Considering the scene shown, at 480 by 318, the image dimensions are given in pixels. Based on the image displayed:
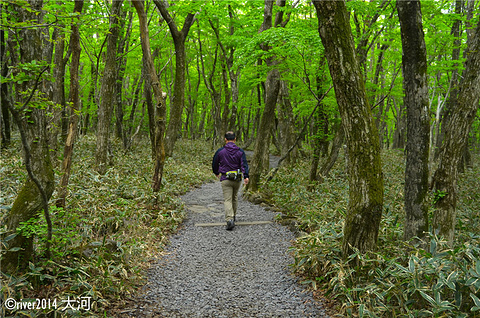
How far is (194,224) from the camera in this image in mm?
7305

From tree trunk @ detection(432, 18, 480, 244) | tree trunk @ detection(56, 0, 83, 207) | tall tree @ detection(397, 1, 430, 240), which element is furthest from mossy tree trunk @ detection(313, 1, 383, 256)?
tree trunk @ detection(56, 0, 83, 207)

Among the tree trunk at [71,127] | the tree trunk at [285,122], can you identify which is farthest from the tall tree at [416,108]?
the tree trunk at [285,122]

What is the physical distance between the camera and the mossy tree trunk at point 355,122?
3.73 metres

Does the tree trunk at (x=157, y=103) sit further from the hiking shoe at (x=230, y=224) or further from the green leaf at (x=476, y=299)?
the green leaf at (x=476, y=299)

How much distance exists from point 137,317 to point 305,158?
1568 centimetres

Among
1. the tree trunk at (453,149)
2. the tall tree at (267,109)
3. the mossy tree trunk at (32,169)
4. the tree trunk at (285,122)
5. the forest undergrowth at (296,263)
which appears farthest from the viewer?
the tree trunk at (285,122)

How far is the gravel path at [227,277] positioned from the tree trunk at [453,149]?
9.11 feet

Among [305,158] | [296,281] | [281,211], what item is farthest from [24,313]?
[305,158]

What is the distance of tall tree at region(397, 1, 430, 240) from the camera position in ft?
13.2

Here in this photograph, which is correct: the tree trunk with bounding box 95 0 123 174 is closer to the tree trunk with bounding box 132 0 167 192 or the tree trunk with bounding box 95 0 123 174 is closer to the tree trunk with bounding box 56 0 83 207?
the tree trunk with bounding box 132 0 167 192

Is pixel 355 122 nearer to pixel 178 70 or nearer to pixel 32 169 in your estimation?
pixel 32 169

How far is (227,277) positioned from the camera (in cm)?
457

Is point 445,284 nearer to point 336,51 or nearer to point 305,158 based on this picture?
point 336,51

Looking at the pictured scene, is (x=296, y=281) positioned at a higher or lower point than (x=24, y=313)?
lower
